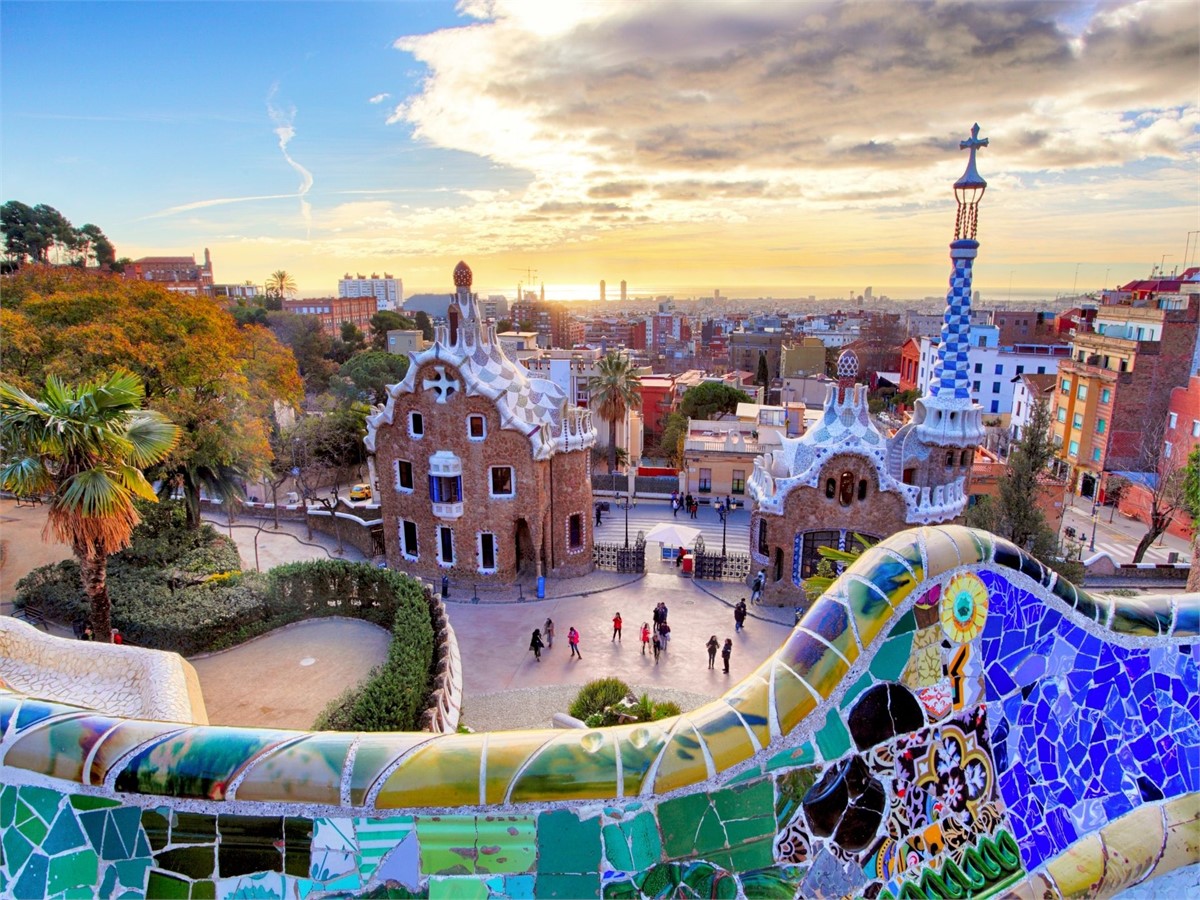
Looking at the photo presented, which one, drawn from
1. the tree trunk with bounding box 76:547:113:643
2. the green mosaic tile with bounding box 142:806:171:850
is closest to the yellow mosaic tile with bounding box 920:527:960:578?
the green mosaic tile with bounding box 142:806:171:850

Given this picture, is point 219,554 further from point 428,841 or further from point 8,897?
point 428,841

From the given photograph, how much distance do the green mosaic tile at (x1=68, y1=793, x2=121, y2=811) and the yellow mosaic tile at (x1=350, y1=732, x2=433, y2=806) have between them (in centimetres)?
122

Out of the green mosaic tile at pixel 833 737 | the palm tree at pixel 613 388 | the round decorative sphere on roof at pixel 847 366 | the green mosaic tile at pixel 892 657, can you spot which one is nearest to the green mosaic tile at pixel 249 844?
the green mosaic tile at pixel 833 737

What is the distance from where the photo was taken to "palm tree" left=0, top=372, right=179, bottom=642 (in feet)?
35.8

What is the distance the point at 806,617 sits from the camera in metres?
4.14

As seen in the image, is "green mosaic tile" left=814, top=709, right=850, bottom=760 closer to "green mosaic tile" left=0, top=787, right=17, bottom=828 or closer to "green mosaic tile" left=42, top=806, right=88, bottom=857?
"green mosaic tile" left=42, top=806, right=88, bottom=857

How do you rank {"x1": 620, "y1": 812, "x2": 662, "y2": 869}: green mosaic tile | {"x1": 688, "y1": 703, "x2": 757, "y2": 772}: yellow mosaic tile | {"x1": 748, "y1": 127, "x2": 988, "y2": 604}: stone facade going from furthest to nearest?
{"x1": 748, "y1": 127, "x2": 988, "y2": 604}: stone facade < {"x1": 688, "y1": 703, "x2": 757, "y2": 772}: yellow mosaic tile < {"x1": 620, "y1": 812, "x2": 662, "y2": 869}: green mosaic tile

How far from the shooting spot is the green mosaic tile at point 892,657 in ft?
13.1

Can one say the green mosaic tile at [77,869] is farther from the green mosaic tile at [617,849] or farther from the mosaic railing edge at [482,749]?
the green mosaic tile at [617,849]

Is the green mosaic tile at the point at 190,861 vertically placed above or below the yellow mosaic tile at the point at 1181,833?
above

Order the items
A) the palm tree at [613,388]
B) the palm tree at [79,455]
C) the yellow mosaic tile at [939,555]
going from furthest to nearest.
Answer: the palm tree at [613,388] → the palm tree at [79,455] → the yellow mosaic tile at [939,555]

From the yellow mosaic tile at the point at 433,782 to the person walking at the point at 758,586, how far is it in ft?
62.4

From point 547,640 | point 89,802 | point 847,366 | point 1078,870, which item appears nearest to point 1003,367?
point 847,366

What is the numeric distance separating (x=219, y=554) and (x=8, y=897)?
1697 centimetres
